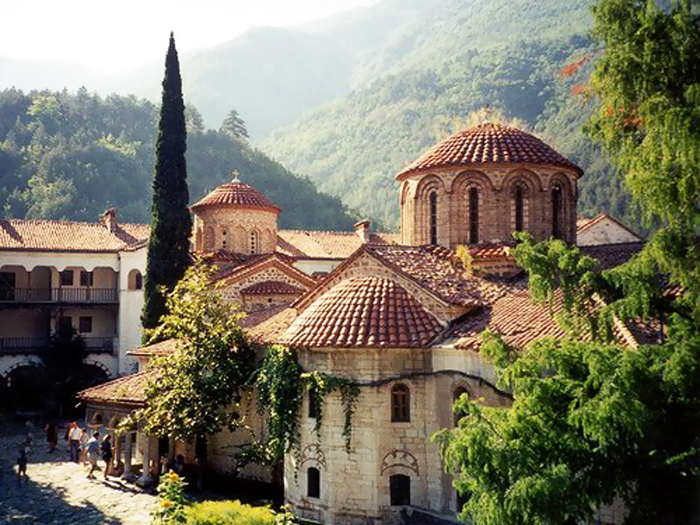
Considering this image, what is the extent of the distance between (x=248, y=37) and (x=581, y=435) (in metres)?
190

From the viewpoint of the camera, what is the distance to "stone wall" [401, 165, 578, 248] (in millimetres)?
16125

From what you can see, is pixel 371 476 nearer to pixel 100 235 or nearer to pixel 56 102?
pixel 100 235

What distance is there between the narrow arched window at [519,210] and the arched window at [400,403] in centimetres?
498

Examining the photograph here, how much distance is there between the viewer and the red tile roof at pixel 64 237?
3131 cm

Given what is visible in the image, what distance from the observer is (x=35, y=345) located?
30734 millimetres

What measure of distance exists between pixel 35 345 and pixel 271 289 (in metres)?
14.8

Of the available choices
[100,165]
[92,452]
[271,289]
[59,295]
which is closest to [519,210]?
[271,289]

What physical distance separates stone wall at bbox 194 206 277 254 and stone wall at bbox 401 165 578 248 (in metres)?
8.95

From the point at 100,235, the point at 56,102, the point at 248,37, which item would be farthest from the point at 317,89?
the point at 100,235

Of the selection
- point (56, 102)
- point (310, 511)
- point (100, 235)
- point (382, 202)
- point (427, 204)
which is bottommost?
point (310, 511)

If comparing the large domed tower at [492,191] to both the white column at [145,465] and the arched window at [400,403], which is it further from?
the white column at [145,465]

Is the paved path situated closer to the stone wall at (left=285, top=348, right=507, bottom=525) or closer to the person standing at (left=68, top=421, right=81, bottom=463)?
the person standing at (left=68, top=421, right=81, bottom=463)

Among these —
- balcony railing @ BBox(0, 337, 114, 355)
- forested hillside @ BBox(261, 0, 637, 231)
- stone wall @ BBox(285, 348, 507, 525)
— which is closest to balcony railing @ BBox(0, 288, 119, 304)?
balcony railing @ BBox(0, 337, 114, 355)

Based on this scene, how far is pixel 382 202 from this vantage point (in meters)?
84.2
